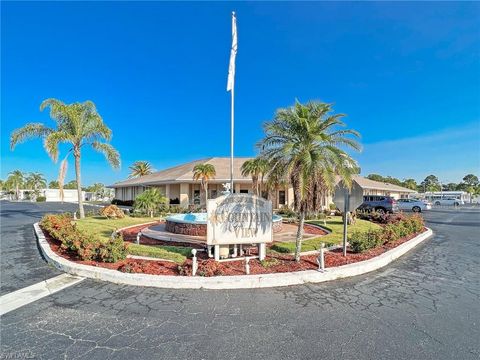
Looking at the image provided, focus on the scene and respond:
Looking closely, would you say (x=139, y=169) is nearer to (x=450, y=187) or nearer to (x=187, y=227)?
(x=187, y=227)

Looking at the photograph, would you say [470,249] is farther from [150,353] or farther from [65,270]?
[65,270]

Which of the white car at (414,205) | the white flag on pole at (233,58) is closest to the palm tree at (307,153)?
the white flag on pole at (233,58)

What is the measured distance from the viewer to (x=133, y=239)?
1223cm

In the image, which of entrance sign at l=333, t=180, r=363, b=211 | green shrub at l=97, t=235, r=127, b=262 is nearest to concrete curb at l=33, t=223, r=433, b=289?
green shrub at l=97, t=235, r=127, b=262

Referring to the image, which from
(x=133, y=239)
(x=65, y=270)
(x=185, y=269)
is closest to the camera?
(x=185, y=269)

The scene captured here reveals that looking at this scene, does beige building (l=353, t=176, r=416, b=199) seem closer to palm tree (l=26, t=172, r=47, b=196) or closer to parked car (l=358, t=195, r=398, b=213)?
parked car (l=358, t=195, r=398, b=213)

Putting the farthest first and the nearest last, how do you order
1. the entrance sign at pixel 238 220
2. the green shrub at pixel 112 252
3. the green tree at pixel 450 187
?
the green tree at pixel 450 187, the entrance sign at pixel 238 220, the green shrub at pixel 112 252

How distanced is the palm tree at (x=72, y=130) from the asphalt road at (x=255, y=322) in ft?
44.5

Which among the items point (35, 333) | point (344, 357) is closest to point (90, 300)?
point (35, 333)

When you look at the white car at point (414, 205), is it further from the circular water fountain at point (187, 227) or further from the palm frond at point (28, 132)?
the palm frond at point (28, 132)

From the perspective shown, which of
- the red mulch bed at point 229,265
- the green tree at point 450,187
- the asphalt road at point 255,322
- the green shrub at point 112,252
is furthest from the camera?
the green tree at point 450,187

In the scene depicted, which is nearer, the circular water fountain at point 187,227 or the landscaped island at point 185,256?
Answer: the landscaped island at point 185,256

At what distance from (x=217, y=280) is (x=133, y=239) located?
279 inches

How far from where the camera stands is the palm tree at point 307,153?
793cm
